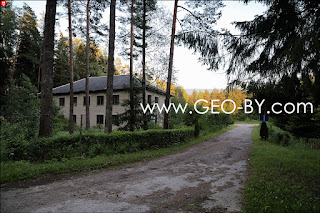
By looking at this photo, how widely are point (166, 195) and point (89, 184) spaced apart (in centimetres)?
238

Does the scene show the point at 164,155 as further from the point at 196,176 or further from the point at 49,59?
the point at 49,59

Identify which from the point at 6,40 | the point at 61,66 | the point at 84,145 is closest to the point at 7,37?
the point at 6,40

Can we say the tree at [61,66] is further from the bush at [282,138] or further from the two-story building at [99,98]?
the bush at [282,138]

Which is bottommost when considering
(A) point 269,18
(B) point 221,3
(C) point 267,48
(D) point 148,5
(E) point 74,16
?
(C) point 267,48

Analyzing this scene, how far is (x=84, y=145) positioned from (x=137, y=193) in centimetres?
495

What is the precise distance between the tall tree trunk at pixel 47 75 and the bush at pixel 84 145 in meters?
0.99

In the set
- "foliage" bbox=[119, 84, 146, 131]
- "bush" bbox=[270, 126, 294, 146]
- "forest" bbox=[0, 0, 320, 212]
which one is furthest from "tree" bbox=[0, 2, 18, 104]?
"bush" bbox=[270, 126, 294, 146]

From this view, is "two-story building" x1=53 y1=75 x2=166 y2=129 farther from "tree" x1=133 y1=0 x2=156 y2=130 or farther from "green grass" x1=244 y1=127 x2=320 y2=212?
"green grass" x1=244 y1=127 x2=320 y2=212

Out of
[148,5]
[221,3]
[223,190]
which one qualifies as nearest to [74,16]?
[148,5]

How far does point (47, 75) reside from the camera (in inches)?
331

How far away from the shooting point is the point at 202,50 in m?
5.14

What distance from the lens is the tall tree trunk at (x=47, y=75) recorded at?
838 cm

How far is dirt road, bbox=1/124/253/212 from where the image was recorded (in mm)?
3865

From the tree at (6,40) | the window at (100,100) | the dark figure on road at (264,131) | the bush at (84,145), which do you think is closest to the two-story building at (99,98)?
the window at (100,100)
